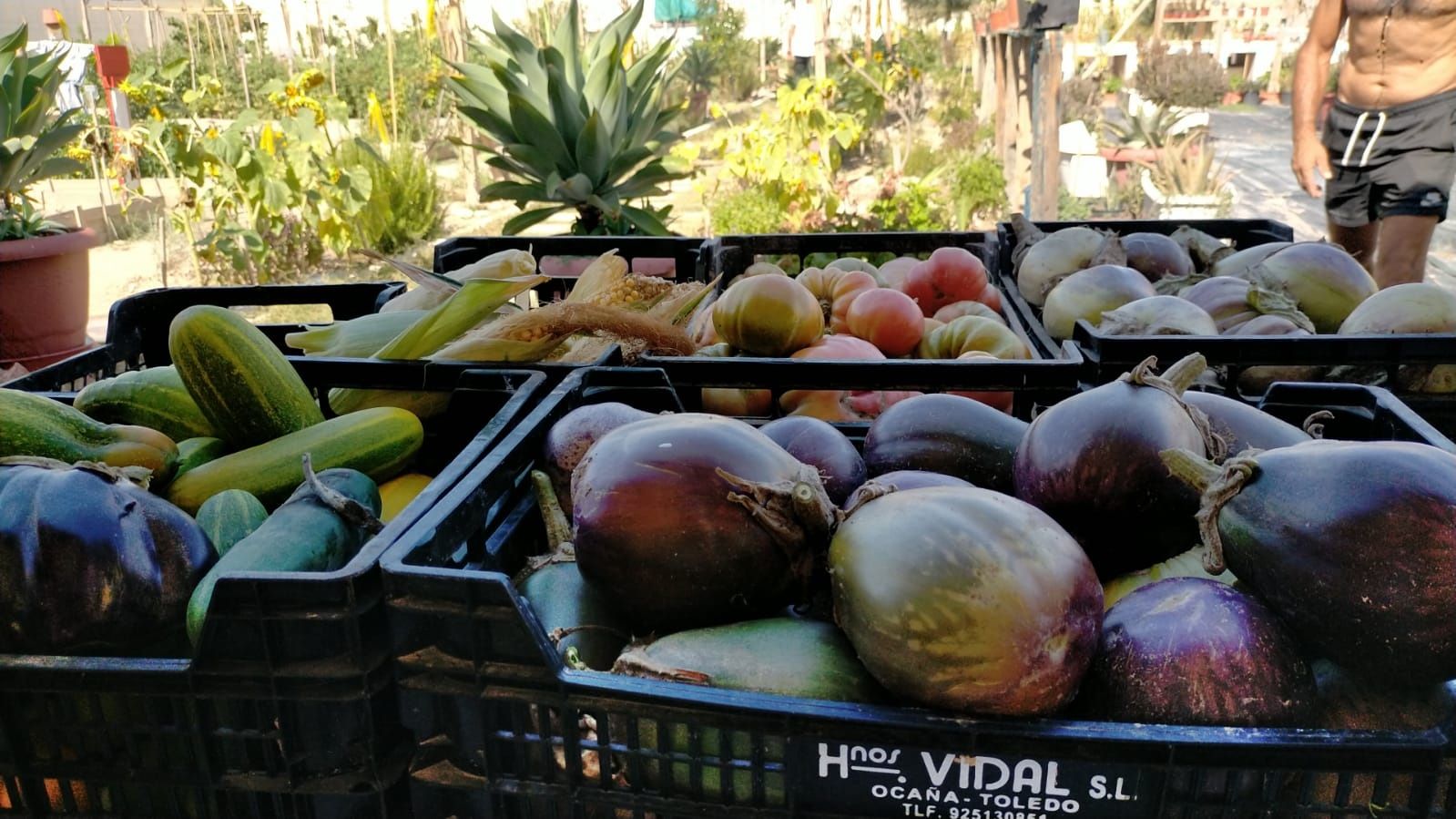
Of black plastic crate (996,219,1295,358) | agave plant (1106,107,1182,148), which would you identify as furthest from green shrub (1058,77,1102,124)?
black plastic crate (996,219,1295,358)

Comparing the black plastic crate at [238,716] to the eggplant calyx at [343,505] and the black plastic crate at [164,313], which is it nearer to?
the eggplant calyx at [343,505]

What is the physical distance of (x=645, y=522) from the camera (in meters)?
1.11

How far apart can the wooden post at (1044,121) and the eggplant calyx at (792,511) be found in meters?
5.13

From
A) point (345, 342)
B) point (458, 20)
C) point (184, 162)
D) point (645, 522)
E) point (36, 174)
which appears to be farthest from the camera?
point (458, 20)

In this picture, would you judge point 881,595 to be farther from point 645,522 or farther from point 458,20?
point 458,20

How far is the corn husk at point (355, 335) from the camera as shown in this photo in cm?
207

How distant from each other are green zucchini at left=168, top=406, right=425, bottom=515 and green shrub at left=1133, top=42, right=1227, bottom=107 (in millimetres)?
20763

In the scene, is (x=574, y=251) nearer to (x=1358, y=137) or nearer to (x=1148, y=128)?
(x=1358, y=137)

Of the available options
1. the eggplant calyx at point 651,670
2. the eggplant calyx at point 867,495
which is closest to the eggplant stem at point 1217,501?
the eggplant calyx at point 867,495

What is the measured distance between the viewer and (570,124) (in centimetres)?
467

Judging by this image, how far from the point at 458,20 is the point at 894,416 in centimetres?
1002

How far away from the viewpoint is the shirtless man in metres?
4.36

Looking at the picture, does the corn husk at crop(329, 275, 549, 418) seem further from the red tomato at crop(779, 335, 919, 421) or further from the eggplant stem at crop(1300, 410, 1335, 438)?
the eggplant stem at crop(1300, 410, 1335, 438)

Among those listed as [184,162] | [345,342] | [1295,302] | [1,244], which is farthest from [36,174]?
[1295,302]
